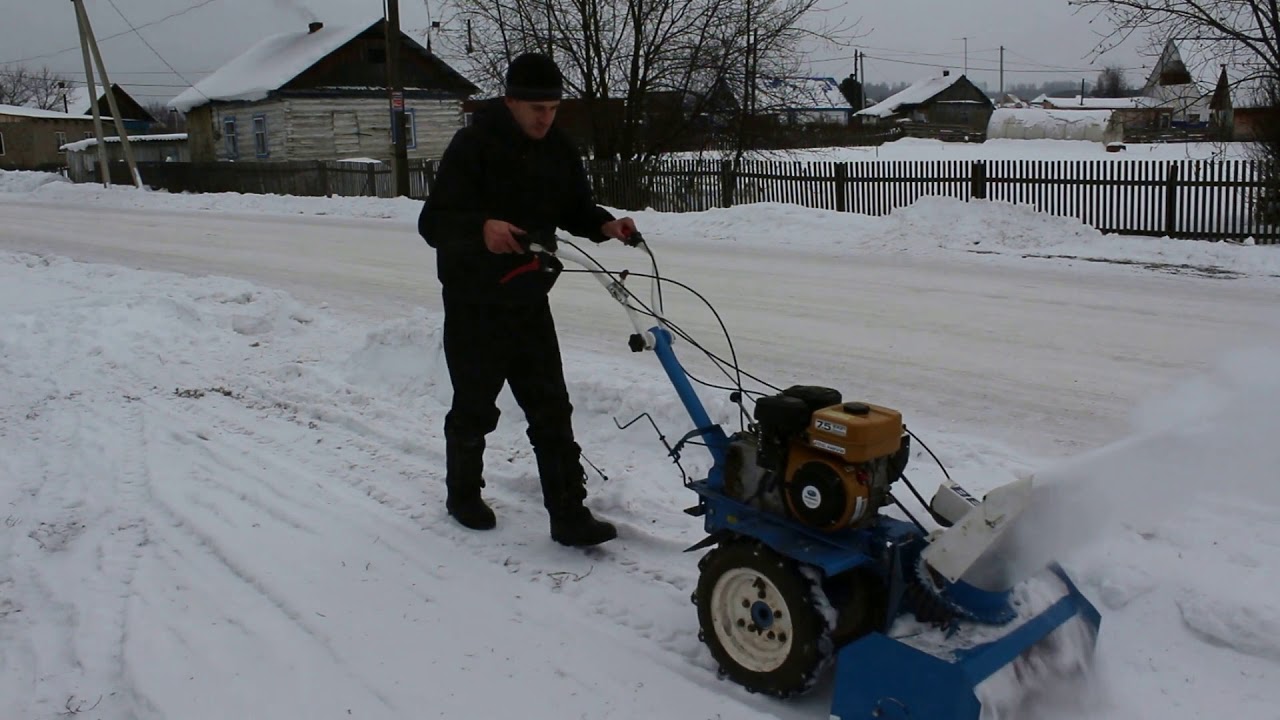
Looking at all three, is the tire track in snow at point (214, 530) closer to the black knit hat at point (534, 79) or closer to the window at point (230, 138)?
the black knit hat at point (534, 79)

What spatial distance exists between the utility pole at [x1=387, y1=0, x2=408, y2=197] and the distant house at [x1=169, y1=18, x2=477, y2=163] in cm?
1149

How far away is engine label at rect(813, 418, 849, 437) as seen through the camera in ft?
9.73

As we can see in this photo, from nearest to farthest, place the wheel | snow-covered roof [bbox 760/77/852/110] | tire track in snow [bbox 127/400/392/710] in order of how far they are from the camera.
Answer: the wheel < tire track in snow [bbox 127/400/392/710] < snow-covered roof [bbox 760/77/852/110]

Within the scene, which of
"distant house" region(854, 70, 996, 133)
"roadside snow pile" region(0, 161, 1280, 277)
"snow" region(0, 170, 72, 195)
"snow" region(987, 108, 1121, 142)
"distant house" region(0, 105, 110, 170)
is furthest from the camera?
"distant house" region(854, 70, 996, 133)

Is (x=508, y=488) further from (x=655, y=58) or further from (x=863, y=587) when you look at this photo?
(x=655, y=58)

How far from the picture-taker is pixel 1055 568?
3195 millimetres

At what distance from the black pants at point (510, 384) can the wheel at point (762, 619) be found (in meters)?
1.23

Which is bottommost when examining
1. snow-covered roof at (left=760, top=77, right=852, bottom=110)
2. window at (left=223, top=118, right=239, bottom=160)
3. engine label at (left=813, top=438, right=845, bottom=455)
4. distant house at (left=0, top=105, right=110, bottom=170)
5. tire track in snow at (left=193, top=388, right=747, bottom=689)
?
tire track in snow at (left=193, top=388, right=747, bottom=689)

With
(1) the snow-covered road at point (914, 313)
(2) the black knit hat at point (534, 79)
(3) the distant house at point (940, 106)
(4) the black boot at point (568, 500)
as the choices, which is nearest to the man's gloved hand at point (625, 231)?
(2) the black knit hat at point (534, 79)

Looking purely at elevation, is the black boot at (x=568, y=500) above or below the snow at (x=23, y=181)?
below

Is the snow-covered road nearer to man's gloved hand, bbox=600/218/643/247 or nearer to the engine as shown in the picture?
man's gloved hand, bbox=600/218/643/247

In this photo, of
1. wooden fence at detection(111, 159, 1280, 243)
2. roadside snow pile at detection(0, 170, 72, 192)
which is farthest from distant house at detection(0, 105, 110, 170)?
wooden fence at detection(111, 159, 1280, 243)

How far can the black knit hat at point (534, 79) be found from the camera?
4055 mm

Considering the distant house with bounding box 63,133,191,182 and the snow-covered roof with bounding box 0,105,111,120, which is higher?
the snow-covered roof with bounding box 0,105,111,120
